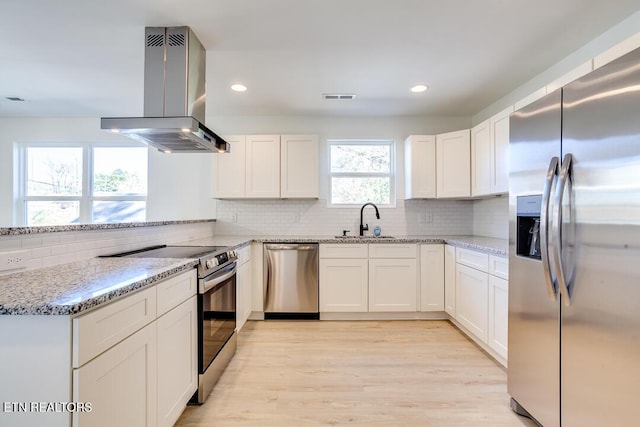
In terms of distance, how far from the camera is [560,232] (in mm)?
1395

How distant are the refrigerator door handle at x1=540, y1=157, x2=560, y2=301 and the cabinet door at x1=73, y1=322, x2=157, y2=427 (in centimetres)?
191

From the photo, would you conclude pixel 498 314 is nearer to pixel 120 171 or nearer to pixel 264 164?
pixel 264 164

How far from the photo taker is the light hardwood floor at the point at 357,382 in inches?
69.3

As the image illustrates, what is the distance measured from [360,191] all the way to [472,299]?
1.90m

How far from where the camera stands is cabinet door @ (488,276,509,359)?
220 cm

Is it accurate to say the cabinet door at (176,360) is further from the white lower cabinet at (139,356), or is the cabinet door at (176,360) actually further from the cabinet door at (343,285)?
the cabinet door at (343,285)

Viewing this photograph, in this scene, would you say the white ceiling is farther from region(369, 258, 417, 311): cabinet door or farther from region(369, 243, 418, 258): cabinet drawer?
region(369, 258, 417, 311): cabinet door

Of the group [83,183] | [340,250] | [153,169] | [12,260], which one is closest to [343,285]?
[340,250]

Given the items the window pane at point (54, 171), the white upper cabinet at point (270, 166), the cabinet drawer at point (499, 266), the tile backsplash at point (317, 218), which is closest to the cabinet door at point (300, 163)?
the white upper cabinet at point (270, 166)

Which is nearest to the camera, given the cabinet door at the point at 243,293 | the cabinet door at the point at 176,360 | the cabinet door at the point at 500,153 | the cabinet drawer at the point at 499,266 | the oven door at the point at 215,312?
the cabinet door at the point at 176,360

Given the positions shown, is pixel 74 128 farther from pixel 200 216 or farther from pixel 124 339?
pixel 124 339

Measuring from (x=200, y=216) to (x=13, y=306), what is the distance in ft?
10.4

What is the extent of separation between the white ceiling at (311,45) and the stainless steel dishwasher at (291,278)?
171 centimetres

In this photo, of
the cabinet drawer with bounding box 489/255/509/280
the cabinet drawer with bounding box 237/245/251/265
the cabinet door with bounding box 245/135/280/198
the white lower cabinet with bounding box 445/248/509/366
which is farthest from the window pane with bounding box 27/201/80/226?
the cabinet drawer with bounding box 489/255/509/280
